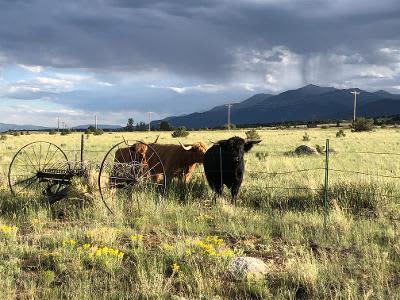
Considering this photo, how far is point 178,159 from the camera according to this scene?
12438mm

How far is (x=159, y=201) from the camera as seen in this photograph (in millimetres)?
9570

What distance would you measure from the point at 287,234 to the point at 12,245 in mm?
3938

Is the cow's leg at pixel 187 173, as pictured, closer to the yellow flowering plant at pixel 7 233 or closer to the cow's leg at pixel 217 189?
the cow's leg at pixel 217 189

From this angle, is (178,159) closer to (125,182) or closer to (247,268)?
(125,182)

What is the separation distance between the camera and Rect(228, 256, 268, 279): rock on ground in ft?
18.1

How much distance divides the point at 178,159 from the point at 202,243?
20.2 ft

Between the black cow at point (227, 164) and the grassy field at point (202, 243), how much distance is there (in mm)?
408

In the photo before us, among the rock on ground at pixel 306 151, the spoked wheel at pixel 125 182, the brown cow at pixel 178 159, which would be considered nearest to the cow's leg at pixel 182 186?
the brown cow at pixel 178 159

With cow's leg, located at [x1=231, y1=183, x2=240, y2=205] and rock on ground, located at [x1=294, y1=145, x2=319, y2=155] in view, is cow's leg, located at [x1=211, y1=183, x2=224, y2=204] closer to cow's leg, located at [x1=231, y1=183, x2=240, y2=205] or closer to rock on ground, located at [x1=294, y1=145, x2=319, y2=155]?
cow's leg, located at [x1=231, y1=183, x2=240, y2=205]

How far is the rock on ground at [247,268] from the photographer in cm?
553

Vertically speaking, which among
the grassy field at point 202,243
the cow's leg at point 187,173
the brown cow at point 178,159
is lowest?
the grassy field at point 202,243

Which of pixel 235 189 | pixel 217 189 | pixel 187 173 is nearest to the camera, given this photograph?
pixel 235 189

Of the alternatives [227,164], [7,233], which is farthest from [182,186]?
[7,233]

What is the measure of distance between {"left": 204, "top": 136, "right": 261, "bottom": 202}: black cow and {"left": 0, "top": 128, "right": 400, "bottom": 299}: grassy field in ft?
1.34
